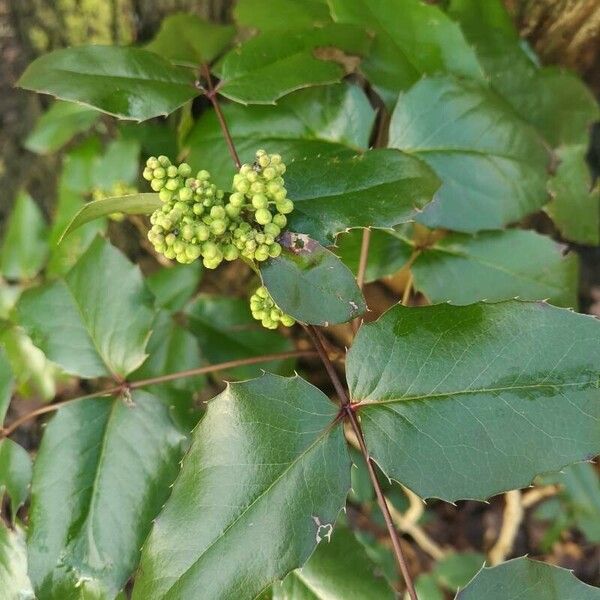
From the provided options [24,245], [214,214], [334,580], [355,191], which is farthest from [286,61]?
[334,580]

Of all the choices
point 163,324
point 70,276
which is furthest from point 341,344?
point 70,276

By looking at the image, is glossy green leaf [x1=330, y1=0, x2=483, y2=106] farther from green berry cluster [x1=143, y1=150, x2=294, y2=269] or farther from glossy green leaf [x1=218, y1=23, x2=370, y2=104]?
green berry cluster [x1=143, y1=150, x2=294, y2=269]

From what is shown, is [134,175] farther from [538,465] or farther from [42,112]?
[538,465]

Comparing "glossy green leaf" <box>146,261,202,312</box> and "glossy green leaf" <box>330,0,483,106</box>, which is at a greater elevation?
"glossy green leaf" <box>330,0,483,106</box>

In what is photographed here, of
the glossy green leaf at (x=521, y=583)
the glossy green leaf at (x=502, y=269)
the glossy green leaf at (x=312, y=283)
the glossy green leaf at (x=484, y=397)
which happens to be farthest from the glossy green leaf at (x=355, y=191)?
the glossy green leaf at (x=521, y=583)

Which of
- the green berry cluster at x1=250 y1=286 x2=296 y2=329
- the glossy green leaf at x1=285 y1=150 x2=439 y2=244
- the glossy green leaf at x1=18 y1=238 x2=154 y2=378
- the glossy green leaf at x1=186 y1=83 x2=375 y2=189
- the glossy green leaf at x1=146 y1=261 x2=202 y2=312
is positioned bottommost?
the glossy green leaf at x1=146 y1=261 x2=202 y2=312

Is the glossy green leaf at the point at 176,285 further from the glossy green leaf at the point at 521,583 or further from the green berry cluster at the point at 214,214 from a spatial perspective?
the glossy green leaf at the point at 521,583

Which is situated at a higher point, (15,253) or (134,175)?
(134,175)

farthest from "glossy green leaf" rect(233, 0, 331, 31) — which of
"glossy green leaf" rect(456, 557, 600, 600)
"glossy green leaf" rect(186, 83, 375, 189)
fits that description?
"glossy green leaf" rect(456, 557, 600, 600)
